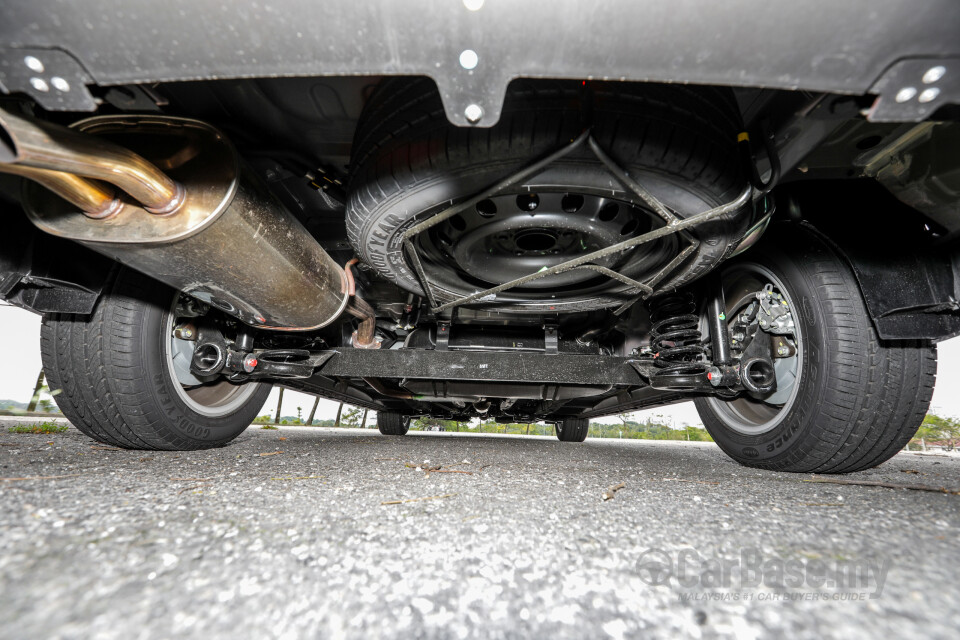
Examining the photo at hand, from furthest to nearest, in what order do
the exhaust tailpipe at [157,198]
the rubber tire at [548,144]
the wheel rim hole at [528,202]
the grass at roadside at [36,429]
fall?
the grass at roadside at [36,429] < the wheel rim hole at [528,202] < the rubber tire at [548,144] < the exhaust tailpipe at [157,198]

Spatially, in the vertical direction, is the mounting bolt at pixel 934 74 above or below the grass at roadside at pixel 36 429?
above

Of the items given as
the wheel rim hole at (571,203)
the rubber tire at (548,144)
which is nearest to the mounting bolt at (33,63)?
the rubber tire at (548,144)

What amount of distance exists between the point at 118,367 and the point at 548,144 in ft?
4.24

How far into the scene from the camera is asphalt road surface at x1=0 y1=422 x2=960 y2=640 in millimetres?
326

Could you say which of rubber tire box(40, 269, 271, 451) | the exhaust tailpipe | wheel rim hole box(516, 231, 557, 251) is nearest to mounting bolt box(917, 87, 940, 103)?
wheel rim hole box(516, 231, 557, 251)

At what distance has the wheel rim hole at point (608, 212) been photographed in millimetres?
949

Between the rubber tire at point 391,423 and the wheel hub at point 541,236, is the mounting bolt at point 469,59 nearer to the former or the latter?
the wheel hub at point 541,236

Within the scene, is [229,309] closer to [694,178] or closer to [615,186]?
[615,186]

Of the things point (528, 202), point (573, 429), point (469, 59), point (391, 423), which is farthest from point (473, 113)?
point (573, 429)

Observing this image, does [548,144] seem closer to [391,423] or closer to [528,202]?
[528,202]

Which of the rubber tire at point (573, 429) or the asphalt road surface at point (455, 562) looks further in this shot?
the rubber tire at point (573, 429)

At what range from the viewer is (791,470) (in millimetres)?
1125

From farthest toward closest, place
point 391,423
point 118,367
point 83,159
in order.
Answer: point 391,423, point 118,367, point 83,159

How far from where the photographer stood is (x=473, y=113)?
1.71ft
